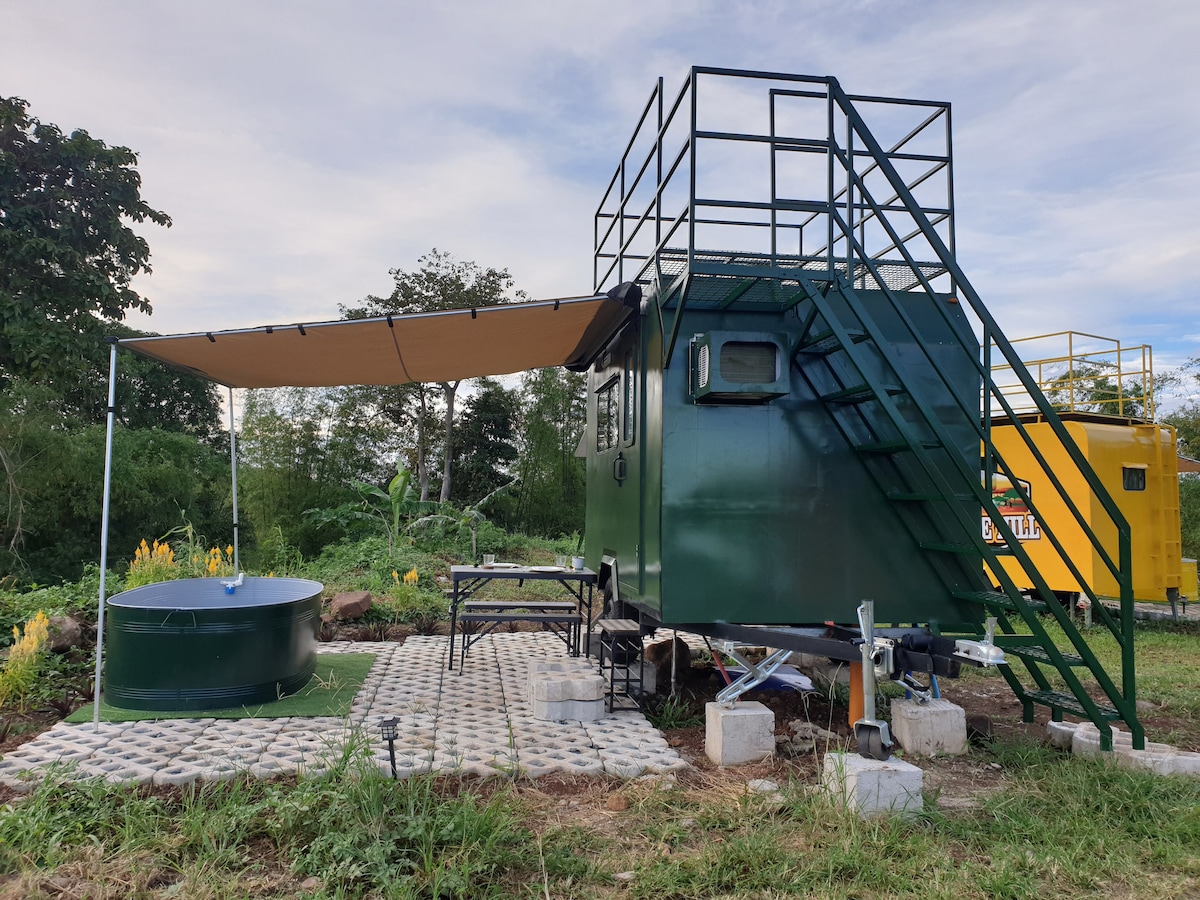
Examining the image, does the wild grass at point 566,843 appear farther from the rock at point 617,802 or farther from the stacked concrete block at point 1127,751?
the stacked concrete block at point 1127,751

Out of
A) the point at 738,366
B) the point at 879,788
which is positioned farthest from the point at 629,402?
the point at 879,788

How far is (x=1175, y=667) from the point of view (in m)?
7.79

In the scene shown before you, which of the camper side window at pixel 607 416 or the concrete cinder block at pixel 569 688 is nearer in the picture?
the concrete cinder block at pixel 569 688

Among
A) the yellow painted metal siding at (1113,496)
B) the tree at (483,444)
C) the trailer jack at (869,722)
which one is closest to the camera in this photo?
the trailer jack at (869,722)

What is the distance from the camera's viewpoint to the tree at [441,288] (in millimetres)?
22328

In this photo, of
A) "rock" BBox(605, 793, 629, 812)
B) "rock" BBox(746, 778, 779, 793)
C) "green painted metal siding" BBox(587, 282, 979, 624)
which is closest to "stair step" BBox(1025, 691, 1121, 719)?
"green painted metal siding" BBox(587, 282, 979, 624)

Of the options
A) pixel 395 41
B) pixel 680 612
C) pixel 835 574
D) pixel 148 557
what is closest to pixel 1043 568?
pixel 835 574

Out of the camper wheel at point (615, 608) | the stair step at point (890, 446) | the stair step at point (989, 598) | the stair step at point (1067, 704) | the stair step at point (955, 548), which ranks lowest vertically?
the stair step at point (1067, 704)

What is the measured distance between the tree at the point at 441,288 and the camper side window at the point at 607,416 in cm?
1527

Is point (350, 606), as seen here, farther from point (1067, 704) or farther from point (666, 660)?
point (1067, 704)

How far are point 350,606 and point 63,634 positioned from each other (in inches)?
115

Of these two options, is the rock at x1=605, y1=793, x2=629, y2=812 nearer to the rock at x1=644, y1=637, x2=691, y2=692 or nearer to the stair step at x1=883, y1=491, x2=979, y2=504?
the stair step at x1=883, y1=491, x2=979, y2=504

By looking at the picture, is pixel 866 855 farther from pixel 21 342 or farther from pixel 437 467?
pixel 437 467

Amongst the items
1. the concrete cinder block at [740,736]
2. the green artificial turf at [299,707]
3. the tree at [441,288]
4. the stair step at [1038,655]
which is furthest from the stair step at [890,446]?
the tree at [441,288]
